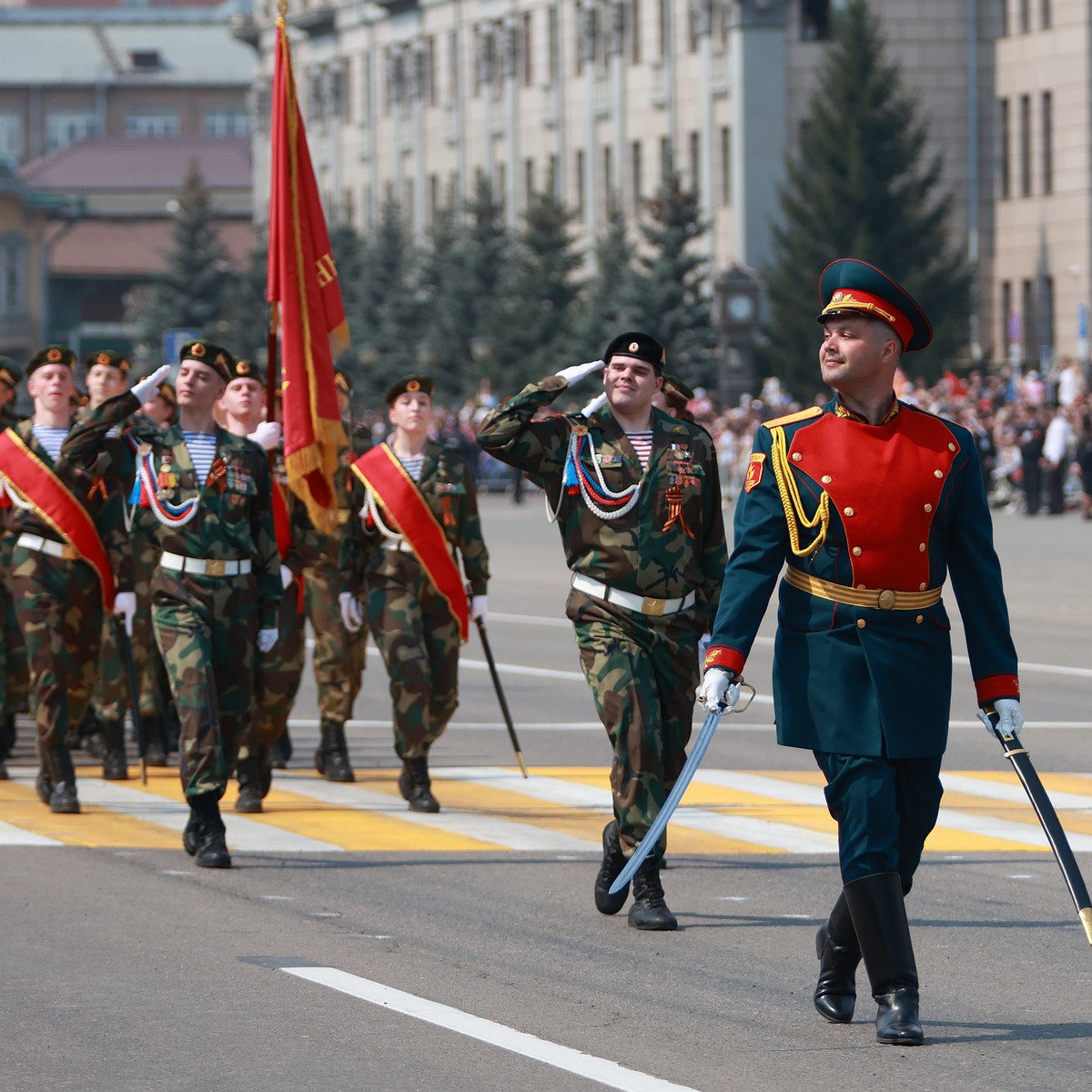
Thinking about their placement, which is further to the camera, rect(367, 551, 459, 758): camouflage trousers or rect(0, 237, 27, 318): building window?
rect(0, 237, 27, 318): building window

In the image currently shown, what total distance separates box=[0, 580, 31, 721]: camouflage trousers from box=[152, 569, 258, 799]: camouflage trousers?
3180 mm

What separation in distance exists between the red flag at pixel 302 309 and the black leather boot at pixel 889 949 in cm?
549

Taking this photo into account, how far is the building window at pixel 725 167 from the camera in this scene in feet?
227

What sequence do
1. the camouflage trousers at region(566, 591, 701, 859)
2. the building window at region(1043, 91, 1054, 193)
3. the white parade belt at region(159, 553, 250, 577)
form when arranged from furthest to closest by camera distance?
1. the building window at region(1043, 91, 1054, 193)
2. the white parade belt at region(159, 553, 250, 577)
3. the camouflage trousers at region(566, 591, 701, 859)

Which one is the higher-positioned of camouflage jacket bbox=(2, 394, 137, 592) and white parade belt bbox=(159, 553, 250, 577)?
camouflage jacket bbox=(2, 394, 137, 592)

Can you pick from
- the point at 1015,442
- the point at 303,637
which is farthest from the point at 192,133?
the point at 303,637

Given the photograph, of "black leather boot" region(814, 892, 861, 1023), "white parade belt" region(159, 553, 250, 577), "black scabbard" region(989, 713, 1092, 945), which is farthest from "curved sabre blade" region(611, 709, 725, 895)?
"white parade belt" region(159, 553, 250, 577)

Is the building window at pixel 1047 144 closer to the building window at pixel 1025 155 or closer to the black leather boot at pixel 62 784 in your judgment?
the building window at pixel 1025 155

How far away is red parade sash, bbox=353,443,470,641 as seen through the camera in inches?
498

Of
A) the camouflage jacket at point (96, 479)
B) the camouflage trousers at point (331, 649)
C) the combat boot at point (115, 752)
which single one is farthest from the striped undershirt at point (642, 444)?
the combat boot at point (115, 752)

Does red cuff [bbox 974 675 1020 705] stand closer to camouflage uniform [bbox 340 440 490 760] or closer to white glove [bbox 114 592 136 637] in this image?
camouflage uniform [bbox 340 440 490 760]

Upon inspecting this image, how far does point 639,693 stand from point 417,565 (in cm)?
309

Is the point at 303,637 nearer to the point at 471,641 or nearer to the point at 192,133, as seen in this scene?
the point at 471,641

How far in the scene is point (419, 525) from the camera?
41.6 ft
